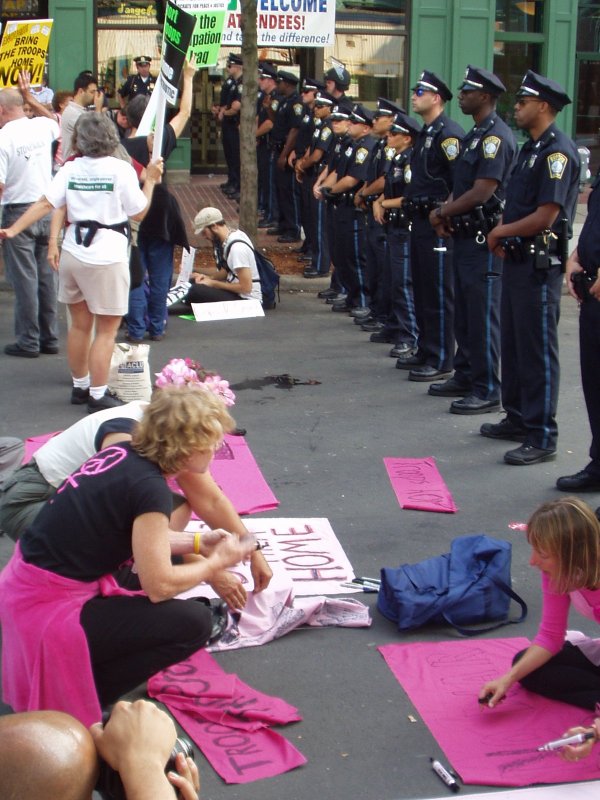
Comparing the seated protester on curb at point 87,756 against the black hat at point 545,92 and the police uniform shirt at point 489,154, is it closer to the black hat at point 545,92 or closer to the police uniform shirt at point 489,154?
the black hat at point 545,92

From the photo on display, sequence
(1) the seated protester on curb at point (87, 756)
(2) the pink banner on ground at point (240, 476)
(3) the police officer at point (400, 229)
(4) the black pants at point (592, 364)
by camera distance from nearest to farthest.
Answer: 1. (1) the seated protester on curb at point (87, 756)
2. (2) the pink banner on ground at point (240, 476)
3. (4) the black pants at point (592, 364)
4. (3) the police officer at point (400, 229)

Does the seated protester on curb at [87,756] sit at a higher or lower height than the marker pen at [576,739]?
higher

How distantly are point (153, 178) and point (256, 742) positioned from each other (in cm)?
509

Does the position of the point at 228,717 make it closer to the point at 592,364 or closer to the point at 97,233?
the point at 592,364

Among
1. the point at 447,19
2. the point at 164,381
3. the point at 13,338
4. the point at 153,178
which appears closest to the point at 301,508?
the point at 164,381

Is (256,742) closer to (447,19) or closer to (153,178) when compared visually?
(153,178)

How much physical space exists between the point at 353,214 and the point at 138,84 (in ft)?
19.7

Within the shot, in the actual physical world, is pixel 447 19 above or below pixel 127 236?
above

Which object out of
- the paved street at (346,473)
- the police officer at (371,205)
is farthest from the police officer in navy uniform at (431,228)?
the police officer at (371,205)

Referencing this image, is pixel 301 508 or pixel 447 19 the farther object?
pixel 447 19

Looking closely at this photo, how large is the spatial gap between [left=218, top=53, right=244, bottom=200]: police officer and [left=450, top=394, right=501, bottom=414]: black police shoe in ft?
30.6

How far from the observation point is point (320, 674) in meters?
4.57

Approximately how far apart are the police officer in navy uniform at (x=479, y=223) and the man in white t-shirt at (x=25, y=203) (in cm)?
306

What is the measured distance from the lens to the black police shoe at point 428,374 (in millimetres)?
8953
